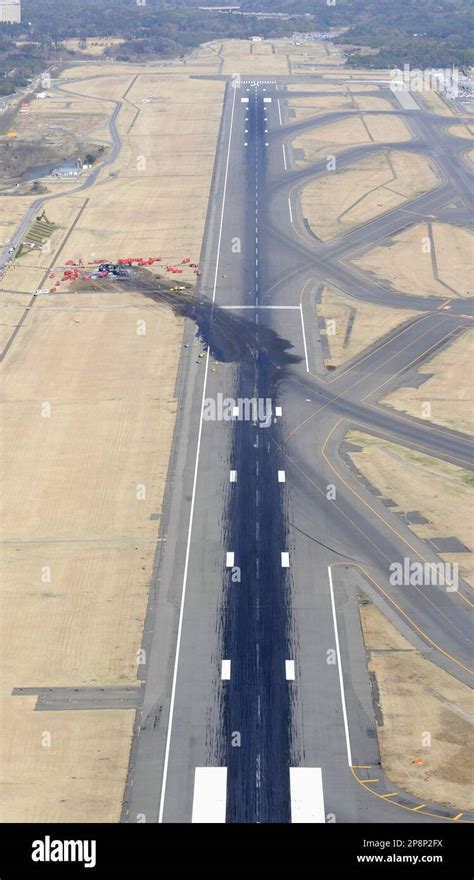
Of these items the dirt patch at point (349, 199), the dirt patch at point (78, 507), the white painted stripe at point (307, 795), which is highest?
the dirt patch at point (349, 199)

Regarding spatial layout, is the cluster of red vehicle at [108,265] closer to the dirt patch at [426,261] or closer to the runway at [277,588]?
the runway at [277,588]

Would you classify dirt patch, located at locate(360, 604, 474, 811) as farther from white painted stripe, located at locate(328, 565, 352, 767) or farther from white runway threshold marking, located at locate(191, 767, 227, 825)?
white runway threshold marking, located at locate(191, 767, 227, 825)

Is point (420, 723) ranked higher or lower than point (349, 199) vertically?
lower

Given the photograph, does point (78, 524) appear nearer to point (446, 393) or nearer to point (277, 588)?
point (277, 588)

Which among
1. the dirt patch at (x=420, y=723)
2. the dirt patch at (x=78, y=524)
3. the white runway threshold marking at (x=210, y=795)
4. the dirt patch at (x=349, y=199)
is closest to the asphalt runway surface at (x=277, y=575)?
the white runway threshold marking at (x=210, y=795)

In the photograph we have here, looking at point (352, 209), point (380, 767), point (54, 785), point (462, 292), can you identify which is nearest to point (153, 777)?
point (54, 785)

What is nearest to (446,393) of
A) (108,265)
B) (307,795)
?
(307,795)
